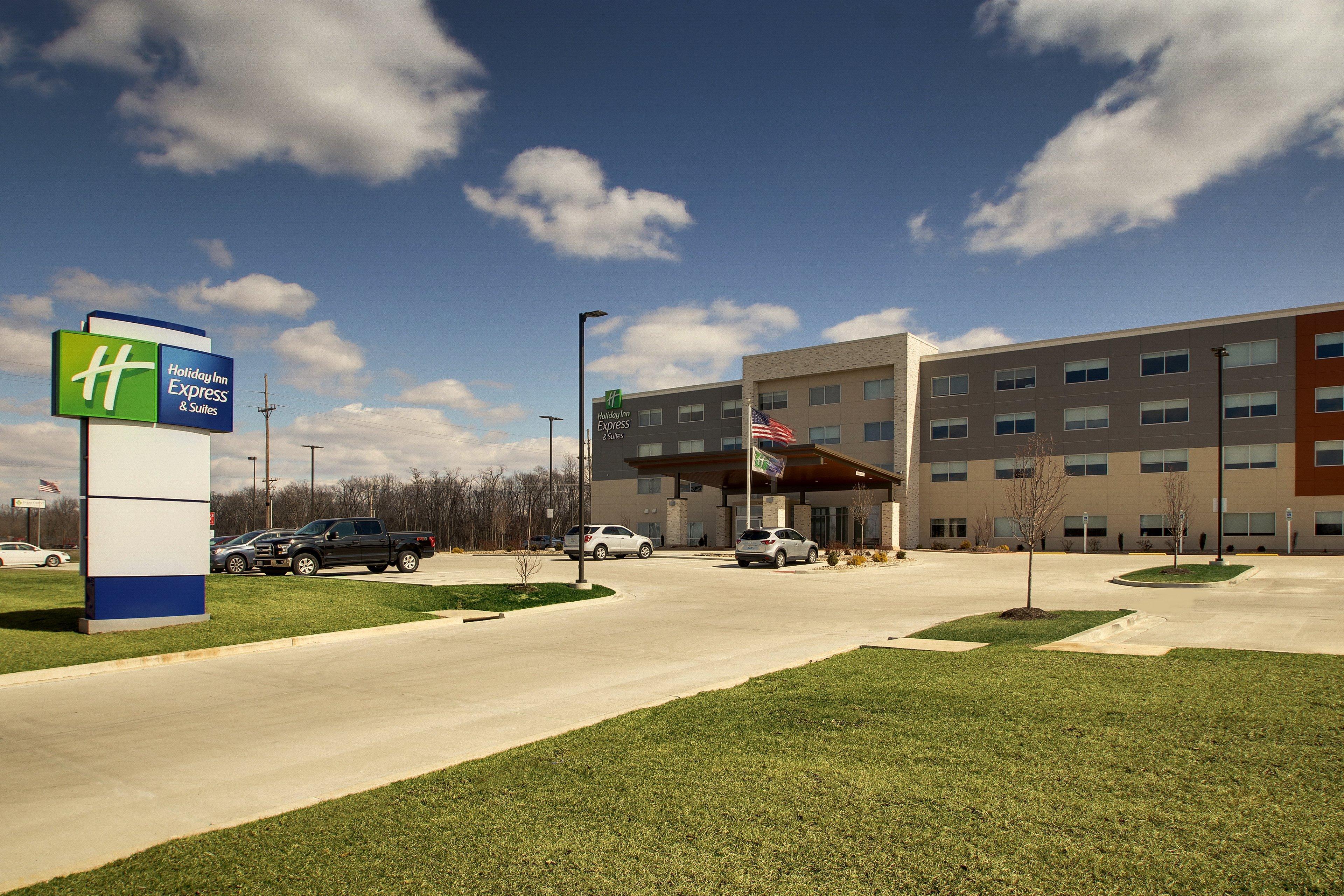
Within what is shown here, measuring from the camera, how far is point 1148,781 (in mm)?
5270

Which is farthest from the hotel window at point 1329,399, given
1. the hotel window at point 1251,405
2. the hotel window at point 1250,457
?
the hotel window at point 1250,457

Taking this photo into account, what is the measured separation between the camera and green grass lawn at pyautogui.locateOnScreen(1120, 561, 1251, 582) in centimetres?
2506

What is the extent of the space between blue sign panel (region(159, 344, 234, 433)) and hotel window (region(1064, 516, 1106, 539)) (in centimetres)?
4700

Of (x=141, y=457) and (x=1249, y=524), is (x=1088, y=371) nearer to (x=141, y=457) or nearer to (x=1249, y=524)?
(x=1249, y=524)

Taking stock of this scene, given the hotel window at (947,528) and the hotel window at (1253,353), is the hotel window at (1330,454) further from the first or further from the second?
the hotel window at (947,528)

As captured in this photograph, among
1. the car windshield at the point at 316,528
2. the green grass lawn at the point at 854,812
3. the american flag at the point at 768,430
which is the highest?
the american flag at the point at 768,430

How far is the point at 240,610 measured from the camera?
651 inches

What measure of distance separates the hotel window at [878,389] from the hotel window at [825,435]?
302cm

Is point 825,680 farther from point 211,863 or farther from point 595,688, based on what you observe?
point 211,863

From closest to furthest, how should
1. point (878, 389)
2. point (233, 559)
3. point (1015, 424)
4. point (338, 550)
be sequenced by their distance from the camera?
point (338, 550), point (233, 559), point (1015, 424), point (878, 389)

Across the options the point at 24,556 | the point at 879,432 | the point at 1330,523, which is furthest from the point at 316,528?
the point at 1330,523

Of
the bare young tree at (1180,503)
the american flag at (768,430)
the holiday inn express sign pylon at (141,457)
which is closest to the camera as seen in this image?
the holiday inn express sign pylon at (141,457)

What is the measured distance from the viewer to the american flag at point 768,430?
41531 millimetres

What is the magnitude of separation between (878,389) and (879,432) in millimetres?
2888
